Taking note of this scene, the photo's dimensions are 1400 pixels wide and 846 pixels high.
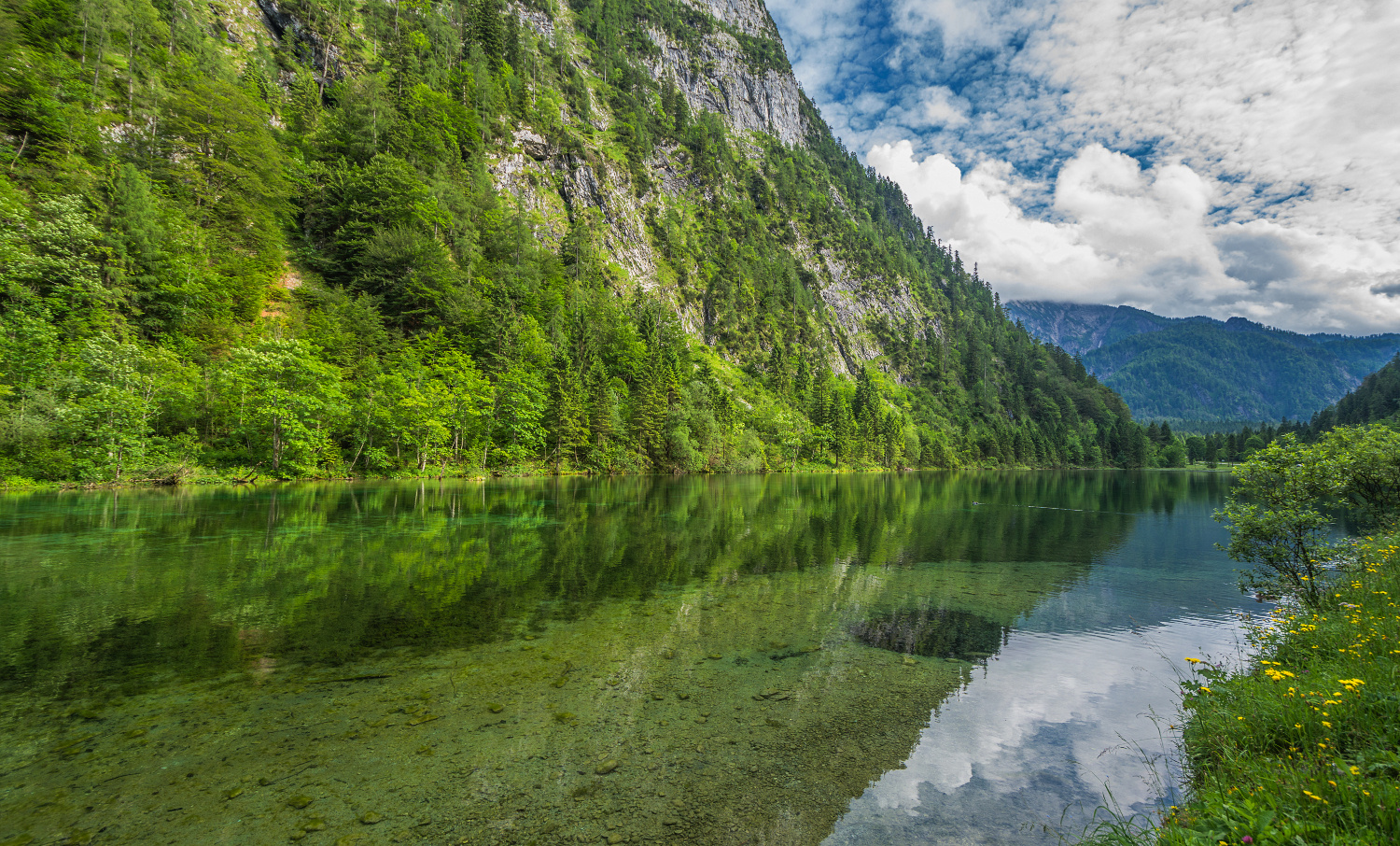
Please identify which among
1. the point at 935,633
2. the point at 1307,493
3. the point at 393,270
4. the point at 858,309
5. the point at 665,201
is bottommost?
the point at 935,633

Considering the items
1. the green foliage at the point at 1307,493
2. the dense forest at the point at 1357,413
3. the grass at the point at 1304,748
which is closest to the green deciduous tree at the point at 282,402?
the grass at the point at 1304,748

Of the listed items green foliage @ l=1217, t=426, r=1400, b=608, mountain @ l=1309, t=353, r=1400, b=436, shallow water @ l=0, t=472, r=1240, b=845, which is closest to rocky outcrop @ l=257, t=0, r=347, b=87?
shallow water @ l=0, t=472, r=1240, b=845

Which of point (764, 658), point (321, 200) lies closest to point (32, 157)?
point (321, 200)

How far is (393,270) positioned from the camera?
62938 mm

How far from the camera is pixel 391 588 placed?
45.7 ft

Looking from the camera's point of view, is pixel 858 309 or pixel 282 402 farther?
pixel 858 309

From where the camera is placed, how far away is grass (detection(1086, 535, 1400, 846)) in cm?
343

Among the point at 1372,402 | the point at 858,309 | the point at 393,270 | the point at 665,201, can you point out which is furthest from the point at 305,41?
the point at 1372,402

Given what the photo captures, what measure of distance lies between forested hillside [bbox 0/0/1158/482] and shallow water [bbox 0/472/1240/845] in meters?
25.9

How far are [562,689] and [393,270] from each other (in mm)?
69006

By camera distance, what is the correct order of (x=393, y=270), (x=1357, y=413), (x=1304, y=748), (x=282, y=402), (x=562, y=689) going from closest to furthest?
(x=1304, y=748), (x=562, y=689), (x=282, y=402), (x=393, y=270), (x=1357, y=413)

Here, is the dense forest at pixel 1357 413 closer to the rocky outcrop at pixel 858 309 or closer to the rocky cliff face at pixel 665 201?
the rocky outcrop at pixel 858 309

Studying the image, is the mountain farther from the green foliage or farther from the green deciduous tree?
the green deciduous tree

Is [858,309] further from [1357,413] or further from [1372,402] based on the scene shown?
[1357,413]
